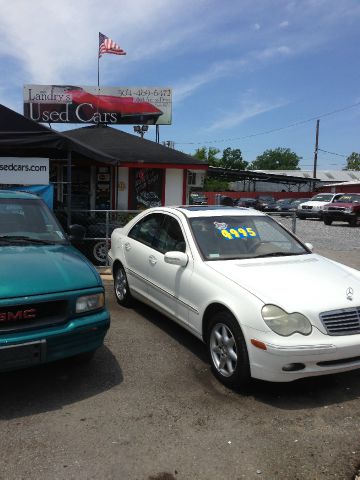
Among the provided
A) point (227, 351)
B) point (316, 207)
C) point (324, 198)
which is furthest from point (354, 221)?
point (227, 351)

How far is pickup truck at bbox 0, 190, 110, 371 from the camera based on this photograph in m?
3.26

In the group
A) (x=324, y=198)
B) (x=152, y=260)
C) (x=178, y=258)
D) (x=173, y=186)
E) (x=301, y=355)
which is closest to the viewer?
(x=301, y=355)

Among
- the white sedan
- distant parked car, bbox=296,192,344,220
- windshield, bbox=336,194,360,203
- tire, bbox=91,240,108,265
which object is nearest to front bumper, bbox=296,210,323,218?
distant parked car, bbox=296,192,344,220

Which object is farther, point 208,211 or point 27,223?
point 208,211

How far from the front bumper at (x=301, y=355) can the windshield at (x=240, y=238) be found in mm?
1217

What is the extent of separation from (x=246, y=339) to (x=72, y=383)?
60.8 inches

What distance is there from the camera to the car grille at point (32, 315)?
10.7ft

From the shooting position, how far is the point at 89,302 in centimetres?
369

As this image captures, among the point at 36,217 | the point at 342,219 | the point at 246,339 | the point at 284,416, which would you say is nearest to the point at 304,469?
the point at 284,416

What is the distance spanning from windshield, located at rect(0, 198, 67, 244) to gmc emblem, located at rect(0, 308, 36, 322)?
4.01 feet

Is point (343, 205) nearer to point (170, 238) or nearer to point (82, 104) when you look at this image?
point (82, 104)

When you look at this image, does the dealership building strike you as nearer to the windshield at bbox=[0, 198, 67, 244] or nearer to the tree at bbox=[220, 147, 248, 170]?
the windshield at bbox=[0, 198, 67, 244]

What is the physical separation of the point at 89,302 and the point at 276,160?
4829 inches

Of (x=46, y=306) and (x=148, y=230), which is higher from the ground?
(x=148, y=230)
